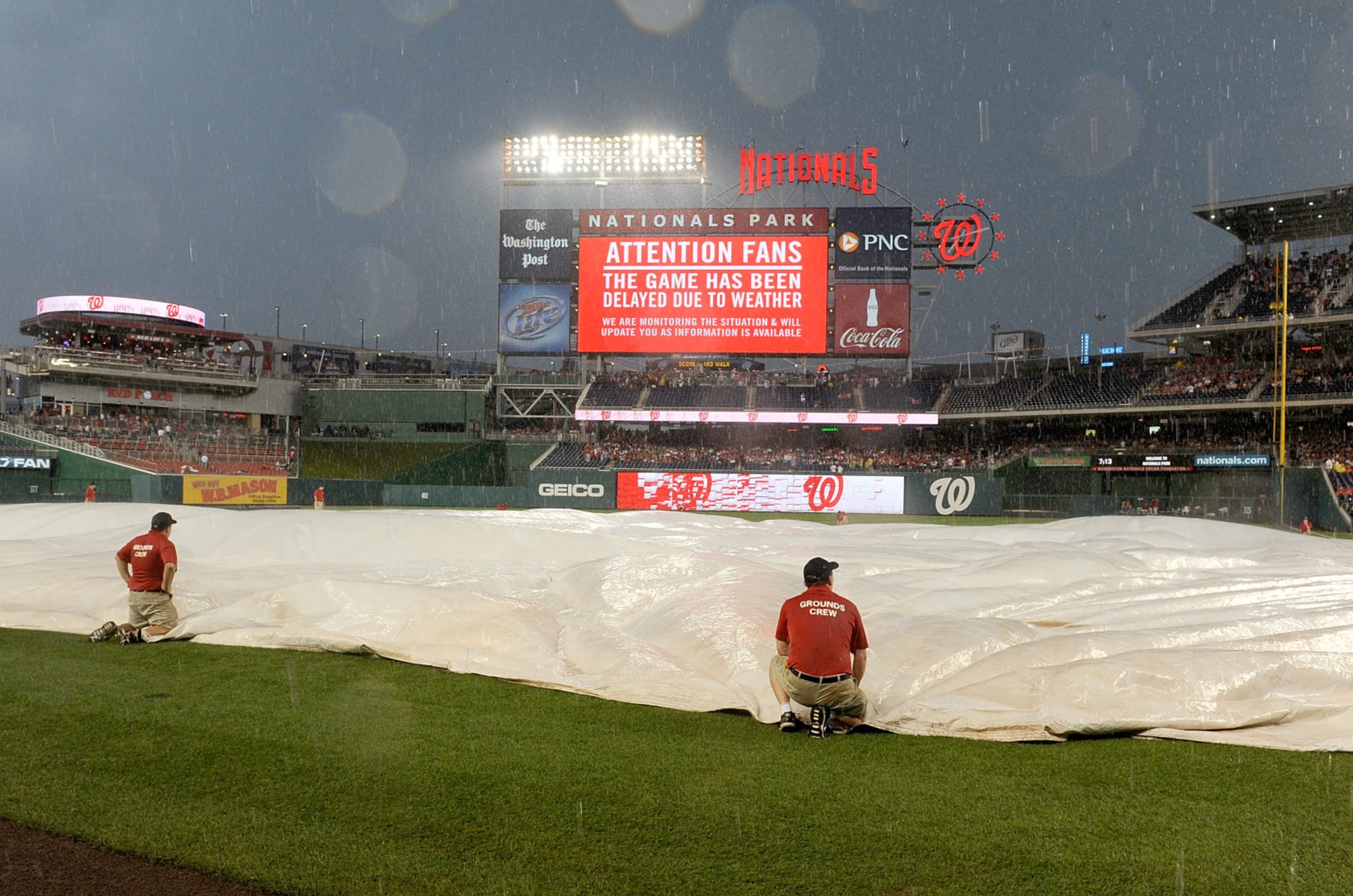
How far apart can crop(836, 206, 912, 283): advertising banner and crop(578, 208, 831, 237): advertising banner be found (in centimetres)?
96

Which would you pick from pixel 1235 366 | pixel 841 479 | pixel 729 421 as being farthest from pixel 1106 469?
pixel 729 421

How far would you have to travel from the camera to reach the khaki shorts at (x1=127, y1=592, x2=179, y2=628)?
8203 mm

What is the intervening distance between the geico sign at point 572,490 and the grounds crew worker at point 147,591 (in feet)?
93.7

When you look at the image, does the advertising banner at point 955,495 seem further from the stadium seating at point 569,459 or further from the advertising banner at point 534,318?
the advertising banner at point 534,318

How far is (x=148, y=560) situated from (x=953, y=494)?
31.3 m

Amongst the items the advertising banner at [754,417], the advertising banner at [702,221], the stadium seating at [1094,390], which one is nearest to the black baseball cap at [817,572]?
the advertising banner at [754,417]

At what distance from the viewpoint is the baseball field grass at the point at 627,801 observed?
360 cm

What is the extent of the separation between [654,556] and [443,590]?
1.98m

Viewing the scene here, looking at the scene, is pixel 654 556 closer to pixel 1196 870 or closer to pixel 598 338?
pixel 1196 870

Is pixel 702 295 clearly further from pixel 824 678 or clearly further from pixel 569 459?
pixel 824 678

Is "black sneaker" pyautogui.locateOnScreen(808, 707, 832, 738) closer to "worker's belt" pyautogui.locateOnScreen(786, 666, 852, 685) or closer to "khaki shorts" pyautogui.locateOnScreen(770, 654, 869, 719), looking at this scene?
"khaki shorts" pyautogui.locateOnScreen(770, 654, 869, 719)

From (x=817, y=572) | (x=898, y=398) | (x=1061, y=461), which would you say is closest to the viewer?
(x=817, y=572)

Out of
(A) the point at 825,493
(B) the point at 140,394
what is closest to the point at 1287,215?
(A) the point at 825,493

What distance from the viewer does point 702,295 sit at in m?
40.2
